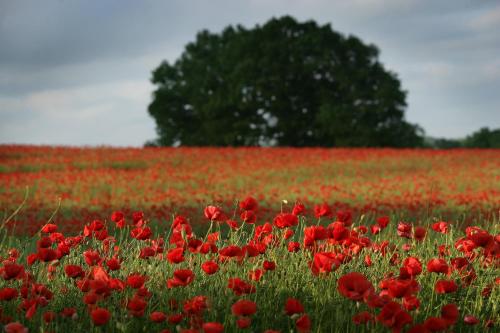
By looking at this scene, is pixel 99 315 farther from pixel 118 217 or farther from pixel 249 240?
pixel 249 240

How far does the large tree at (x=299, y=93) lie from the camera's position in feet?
93.5

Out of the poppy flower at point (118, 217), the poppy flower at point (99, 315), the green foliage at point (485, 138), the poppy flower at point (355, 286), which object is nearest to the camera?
the poppy flower at point (99, 315)

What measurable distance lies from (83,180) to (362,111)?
15.8 m

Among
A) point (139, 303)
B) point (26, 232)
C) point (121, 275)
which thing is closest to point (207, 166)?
point (26, 232)

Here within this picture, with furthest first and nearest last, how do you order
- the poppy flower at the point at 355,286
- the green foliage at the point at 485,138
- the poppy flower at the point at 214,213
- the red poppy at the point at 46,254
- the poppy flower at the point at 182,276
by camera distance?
the green foliage at the point at 485,138
the poppy flower at the point at 214,213
the red poppy at the point at 46,254
the poppy flower at the point at 182,276
the poppy flower at the point at 355,286

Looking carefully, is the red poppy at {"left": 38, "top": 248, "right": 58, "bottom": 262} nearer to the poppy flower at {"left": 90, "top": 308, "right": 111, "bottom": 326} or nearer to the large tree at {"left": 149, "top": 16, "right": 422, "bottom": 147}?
the poppy flower at {"left": 90, "top": 308, "right": 111, "bottom": 326}

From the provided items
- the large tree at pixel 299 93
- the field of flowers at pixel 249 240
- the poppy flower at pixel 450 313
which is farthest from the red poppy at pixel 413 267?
the large tree at pixel 299 93

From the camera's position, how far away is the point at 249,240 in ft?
16.1

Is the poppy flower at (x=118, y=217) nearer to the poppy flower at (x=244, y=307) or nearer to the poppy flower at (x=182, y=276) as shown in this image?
the poppy flower at (x=182, y=276)

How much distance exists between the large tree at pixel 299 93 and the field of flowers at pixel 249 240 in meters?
5.50

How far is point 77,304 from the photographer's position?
3986 millimetres

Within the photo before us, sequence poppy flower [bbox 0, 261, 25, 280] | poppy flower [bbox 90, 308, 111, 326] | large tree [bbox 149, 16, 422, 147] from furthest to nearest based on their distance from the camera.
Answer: large tree [bbox 149, 16, 422, 147] < poppy flower [bbox 0, 261, 25, 280] < poppy flower [bbox 90, 308, 111, 326]

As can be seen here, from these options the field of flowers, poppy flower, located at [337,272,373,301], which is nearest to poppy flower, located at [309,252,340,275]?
the field of flowers

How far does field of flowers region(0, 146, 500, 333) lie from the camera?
3.50 m
